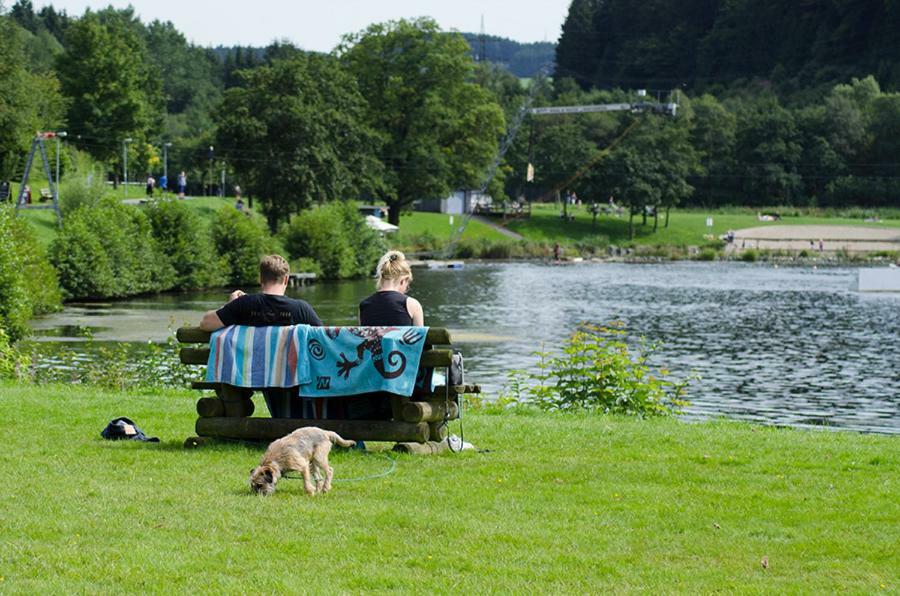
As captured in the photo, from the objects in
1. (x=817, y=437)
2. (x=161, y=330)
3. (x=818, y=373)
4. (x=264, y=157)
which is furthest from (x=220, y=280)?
(x=817, y=437)

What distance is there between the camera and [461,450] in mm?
11484

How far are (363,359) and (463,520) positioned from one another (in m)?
2.96

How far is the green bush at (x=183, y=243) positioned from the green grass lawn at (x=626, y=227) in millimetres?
55321

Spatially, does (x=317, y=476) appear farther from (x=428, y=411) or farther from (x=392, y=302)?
(x=392, y=302)

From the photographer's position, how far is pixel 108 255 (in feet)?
191

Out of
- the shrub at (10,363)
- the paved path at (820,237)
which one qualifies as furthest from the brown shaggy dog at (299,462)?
the paved path at (820,237)

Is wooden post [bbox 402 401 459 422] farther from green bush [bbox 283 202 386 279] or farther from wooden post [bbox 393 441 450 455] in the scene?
green bush [bbox 283 202 386 279]

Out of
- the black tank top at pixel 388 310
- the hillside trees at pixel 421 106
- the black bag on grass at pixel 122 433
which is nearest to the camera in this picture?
the black tank top at pixel 388 310

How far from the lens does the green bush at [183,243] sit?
212 feet

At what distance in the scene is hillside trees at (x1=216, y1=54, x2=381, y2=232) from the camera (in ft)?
266

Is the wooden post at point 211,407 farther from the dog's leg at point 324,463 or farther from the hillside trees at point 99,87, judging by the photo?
the hillside trees at point 99,87

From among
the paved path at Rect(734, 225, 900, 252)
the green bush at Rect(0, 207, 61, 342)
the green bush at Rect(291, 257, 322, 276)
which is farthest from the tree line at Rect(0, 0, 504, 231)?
the paved path at Rect(734, 225, 900, 252)

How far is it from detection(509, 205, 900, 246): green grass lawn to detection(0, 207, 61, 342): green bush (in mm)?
73663

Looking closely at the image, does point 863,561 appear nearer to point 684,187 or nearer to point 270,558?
point 270,558
